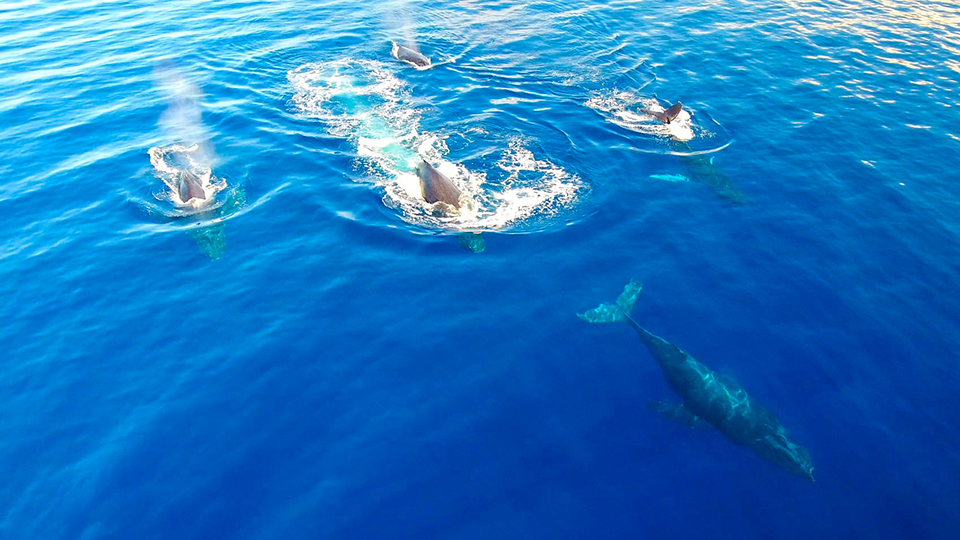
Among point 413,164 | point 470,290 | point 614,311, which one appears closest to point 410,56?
point 413,164

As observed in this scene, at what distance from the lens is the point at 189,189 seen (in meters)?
26.5

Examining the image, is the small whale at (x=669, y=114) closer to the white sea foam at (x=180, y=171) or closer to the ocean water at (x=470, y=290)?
the ocean water at (x=470, y=290)

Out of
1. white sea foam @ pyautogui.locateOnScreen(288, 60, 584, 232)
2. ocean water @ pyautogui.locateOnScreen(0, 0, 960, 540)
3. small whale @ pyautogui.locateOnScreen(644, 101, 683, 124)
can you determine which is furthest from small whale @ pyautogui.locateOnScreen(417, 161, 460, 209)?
small whale @ pyautogui.locateOnScreen(644, 101, 683, 124)

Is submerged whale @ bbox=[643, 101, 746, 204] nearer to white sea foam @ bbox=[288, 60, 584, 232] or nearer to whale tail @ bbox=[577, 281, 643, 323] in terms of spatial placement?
white sea foam @ bbox=[288, 60, 584, 232]

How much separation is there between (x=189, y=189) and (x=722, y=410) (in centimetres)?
2332

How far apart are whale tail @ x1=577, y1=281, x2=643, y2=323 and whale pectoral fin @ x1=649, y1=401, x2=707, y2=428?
→ 3.60 metres

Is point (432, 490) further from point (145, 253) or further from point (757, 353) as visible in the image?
point (145, 253)

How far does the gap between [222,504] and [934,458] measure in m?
20.5

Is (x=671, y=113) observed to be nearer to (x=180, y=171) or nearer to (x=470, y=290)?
(x=470, y=290)

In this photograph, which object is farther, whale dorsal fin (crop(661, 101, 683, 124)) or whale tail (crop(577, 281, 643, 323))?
whale dorsal fin (crop(661, 101, 683, 124))

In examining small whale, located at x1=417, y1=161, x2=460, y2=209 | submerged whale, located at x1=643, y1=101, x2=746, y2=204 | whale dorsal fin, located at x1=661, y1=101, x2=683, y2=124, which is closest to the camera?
small whale, located at x1=417, y1=161, x2=460, y2=209

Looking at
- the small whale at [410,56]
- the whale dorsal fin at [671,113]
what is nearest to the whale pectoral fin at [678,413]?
the whale dorsal fin at [671,113]

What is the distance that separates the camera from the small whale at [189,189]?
26438 mm

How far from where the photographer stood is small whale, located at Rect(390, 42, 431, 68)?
1486 inches
